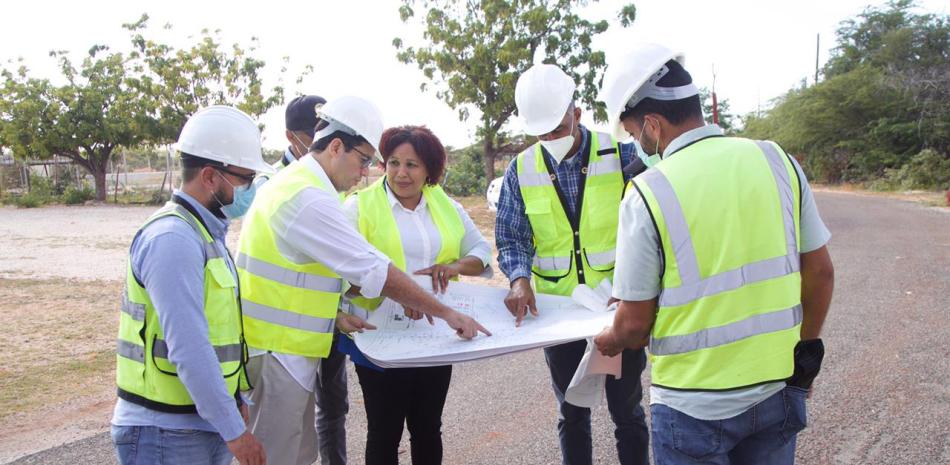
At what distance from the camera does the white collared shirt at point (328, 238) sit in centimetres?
234

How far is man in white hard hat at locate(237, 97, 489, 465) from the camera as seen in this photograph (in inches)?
92.5

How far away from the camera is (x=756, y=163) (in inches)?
71.4

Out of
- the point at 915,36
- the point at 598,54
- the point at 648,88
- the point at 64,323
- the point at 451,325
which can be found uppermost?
the point at 915,36

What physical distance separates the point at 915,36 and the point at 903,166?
7.94 m

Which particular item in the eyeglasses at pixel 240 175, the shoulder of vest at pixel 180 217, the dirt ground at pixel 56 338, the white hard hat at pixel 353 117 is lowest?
the dirt ground at pixel 56 338

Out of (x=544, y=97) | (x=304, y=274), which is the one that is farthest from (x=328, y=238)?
(x=544, y=97)

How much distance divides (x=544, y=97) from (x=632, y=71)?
3.30 feet

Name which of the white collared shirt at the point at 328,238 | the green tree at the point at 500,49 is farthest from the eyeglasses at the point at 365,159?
the green tree at the point at 500,49

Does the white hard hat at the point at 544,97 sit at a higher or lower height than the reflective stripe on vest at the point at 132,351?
higher

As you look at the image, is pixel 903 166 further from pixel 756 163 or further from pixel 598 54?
pixel 756 163

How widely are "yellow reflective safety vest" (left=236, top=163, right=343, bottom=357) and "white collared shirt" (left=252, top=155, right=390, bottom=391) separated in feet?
0.25

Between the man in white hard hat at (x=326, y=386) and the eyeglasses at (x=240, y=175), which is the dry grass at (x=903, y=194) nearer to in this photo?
the man in white hard hat at (x=326, y=386)

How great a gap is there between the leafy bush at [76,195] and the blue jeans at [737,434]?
100 ft

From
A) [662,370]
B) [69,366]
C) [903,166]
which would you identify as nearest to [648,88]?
[662,370]
